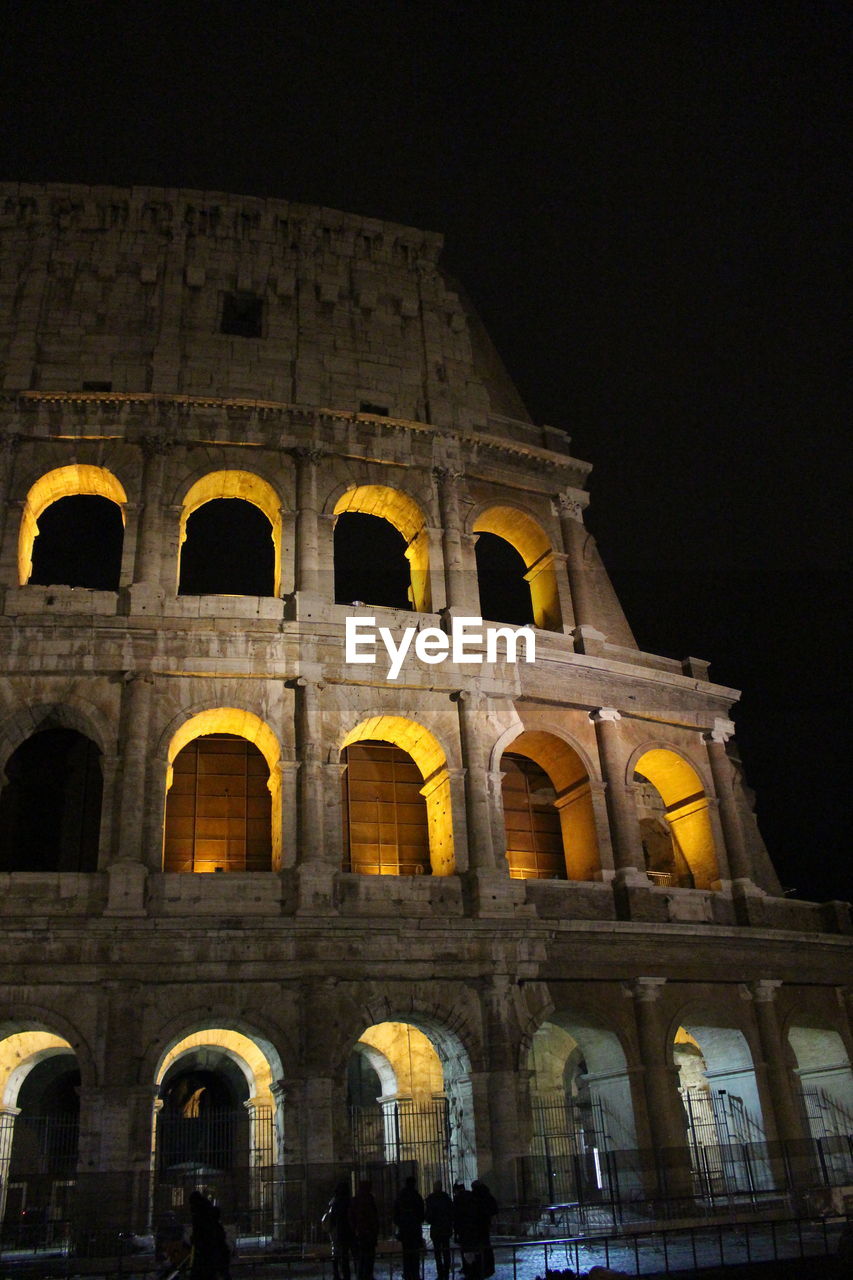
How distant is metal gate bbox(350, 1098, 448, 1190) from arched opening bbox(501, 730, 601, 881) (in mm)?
4312

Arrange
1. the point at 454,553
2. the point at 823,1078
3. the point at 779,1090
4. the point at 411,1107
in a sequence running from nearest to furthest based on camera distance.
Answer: the point at 779,1090
the point at 411,1107
the point at 823,1078
the point at 454,553

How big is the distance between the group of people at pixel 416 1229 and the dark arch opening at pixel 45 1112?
915 centimetres

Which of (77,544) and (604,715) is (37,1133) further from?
(77,544)

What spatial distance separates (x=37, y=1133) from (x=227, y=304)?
1603 cm

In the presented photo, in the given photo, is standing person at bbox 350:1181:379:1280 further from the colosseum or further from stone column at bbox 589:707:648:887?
stone column at bbox 589:707:648:887

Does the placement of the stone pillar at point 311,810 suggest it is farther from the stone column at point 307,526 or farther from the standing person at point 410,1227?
the standing person at point 410,1227

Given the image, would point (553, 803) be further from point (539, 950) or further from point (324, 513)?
point (324, 513)

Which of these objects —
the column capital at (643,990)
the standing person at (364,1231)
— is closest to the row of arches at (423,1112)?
the column capital at (643,990)

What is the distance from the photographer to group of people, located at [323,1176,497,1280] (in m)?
10.4

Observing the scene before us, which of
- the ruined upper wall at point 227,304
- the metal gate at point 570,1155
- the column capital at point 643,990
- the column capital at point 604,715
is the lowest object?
the metal gate at point 570,1155

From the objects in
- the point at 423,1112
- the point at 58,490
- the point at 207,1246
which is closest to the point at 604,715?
the point at 423,1112

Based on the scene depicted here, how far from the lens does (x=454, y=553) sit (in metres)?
19.9

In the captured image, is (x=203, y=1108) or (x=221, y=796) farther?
(x=203, y=1108)

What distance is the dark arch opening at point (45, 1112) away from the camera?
18.7m
